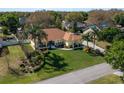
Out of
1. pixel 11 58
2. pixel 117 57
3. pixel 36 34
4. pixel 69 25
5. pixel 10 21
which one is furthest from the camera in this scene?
pixel 69 25

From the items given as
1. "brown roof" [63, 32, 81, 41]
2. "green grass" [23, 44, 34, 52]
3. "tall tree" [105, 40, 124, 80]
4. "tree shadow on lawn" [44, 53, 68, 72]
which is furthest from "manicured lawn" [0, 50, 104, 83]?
"tall tree" [105, 40, 124, 80]

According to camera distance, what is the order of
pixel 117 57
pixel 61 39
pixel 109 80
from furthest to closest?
pixel 61 39, pixel 109 80, pixel 117 57

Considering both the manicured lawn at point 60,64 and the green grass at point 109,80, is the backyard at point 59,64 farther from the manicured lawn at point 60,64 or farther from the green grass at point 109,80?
the green grass at point 109,80

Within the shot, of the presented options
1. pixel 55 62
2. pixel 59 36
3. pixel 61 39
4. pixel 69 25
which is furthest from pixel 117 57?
pixel 69 25

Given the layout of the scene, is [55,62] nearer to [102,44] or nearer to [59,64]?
[59,64]

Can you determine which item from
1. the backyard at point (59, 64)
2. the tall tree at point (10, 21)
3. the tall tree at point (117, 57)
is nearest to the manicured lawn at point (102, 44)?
the backyard at point (59, 64)
